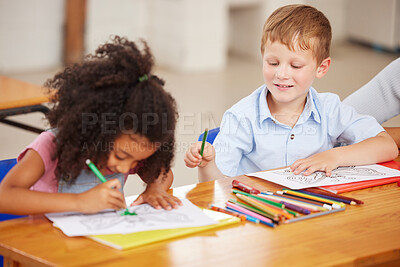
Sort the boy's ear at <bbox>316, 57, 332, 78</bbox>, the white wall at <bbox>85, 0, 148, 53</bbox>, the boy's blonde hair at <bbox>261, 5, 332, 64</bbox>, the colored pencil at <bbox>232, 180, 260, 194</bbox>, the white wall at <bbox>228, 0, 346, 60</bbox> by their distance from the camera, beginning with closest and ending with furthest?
the colored pencil at <bbox>232, 180, 260, 194</bbox>
the boy's blonde hair at <bbox>261, 5, 332, 64</bbox>
the boy's ear at <bbox>316, 57, 332, 78</bbox>
the white wall at <bbox>85, 0, 148, 53</bbox>
the white wall at <bbox>228, 0, 346, 60</bbox>

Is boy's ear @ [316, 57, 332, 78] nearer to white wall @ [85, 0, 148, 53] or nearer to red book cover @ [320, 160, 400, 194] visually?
red book cover @ [320, 160, 400, 194]

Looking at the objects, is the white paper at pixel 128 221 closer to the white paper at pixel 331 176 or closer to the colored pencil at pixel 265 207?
the colored pencil at pixel 265 207

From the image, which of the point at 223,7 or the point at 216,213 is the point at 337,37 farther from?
the point at 216,213

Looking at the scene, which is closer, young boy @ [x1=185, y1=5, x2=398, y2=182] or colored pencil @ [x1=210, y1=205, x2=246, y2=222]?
colored pencil @ [x1=210, y1=205, x2=246, y2=222]

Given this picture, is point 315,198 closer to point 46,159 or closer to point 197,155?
point 197,155

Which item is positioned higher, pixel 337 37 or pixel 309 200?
pixel 309 200

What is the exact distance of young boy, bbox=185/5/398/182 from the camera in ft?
6.04

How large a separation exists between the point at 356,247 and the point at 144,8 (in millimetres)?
4823

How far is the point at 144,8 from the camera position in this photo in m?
5.77

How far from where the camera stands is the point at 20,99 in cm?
282

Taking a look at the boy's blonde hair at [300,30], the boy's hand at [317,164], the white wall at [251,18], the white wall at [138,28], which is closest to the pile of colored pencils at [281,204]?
the boy's hand at [317,164]

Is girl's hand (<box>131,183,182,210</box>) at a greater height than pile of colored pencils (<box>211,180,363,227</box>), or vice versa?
pile of colored pencils (<box>211,180,363,227</box>)

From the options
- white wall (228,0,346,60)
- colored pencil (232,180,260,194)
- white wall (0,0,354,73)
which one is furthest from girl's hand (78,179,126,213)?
white wall (228,0,346,60)

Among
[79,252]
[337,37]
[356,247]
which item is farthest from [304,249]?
[337,37]
